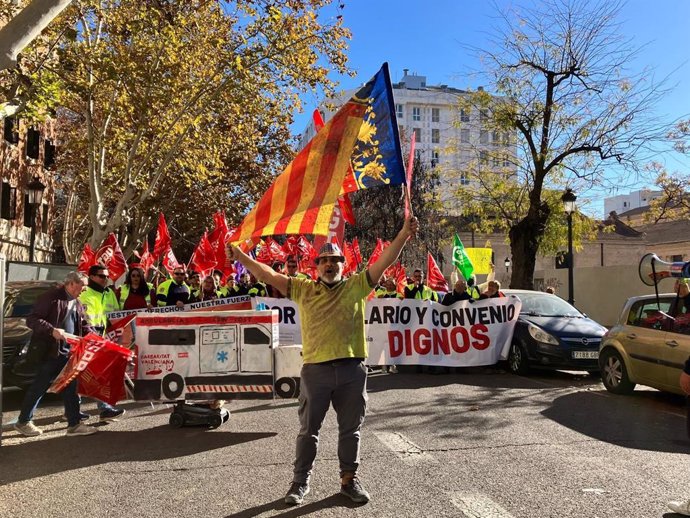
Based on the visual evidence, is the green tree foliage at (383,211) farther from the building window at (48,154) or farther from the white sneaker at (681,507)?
the white sneaker at (681,507)

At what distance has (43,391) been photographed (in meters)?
6.53

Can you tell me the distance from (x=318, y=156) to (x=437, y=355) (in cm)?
679

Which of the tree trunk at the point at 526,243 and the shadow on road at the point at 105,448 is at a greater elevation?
the tree trunk at the point at 526,243

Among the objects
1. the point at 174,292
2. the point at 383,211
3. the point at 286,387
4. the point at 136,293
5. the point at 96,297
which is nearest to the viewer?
the point at 286,387

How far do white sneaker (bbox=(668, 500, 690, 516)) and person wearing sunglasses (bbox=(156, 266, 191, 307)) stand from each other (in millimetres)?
7293

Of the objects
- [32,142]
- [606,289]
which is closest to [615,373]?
[606,289]

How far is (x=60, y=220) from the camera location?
1641 inches

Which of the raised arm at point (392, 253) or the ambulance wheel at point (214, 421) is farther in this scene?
the ambulance wheel at point (214, 421)

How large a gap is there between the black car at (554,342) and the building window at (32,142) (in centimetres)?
2676

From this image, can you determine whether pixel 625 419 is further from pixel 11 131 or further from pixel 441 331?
pixel 11 131

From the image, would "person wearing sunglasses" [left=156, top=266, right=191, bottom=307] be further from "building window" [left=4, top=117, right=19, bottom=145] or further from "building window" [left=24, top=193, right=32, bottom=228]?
"building window" [left=24, top=193, right=32, bottom=228]

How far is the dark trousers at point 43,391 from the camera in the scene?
6422 millimetres

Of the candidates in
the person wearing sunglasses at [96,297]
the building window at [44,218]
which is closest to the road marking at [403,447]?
the person wearing sunglasses at [96,297]

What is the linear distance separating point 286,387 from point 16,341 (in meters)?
4.21
